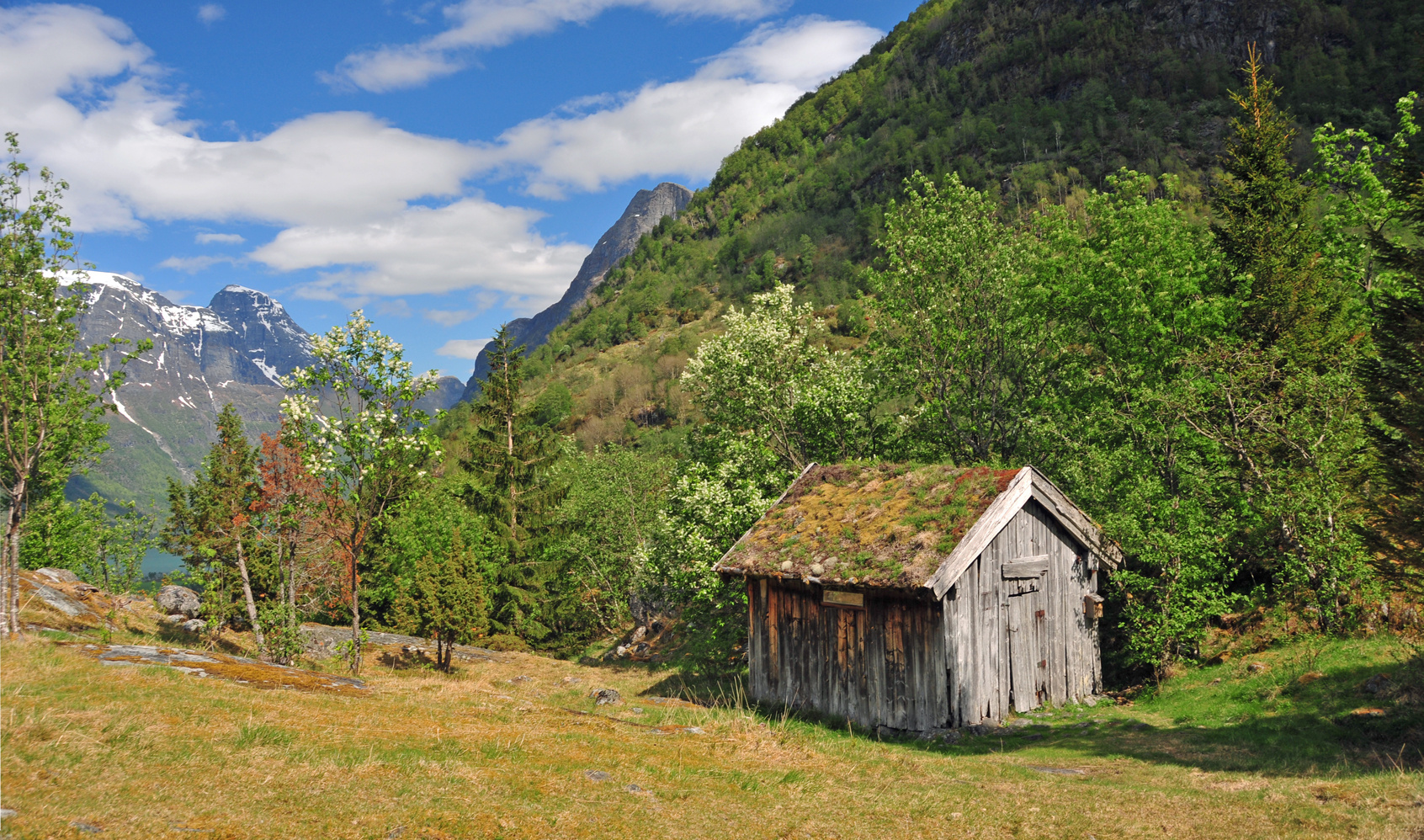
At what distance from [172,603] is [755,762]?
32.5 m

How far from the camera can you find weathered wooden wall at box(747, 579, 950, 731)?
14711 millimetres

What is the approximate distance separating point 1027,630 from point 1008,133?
156288 mm

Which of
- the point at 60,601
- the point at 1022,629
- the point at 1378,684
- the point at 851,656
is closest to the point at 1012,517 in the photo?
the point at 1022,629

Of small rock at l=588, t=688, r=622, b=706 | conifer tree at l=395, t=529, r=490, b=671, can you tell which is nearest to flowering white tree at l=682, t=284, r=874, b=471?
small rock at l=588, t=688, r=622, b=706

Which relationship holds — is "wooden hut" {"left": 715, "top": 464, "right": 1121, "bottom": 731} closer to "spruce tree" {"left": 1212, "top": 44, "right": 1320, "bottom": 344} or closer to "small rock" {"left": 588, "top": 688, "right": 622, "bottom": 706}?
"small rock" {"left": 588, "top": 688, "right": 622, "bottom": 706}

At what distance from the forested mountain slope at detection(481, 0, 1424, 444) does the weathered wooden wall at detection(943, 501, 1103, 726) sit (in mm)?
72931

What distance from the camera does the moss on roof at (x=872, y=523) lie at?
1498cm

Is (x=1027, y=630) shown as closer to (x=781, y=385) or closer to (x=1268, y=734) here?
(x=1268, y=734)

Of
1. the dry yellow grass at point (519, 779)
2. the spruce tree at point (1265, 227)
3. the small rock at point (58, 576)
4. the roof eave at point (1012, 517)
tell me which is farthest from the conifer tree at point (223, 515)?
the spruce tree at point (1265, 227)

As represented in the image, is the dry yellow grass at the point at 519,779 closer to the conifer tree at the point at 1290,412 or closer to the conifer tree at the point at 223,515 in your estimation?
the conifer tree at the point at 1290,412

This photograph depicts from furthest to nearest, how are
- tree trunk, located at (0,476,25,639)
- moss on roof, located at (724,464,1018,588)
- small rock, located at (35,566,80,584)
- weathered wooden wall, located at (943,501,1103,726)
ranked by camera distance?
small rock, located at (35,566,80,584), moss on roof, located at (724,464,1018,588), weathered wooden wall, located at (943,501,1103,726), tree trunk, located at (0,476,25,639)


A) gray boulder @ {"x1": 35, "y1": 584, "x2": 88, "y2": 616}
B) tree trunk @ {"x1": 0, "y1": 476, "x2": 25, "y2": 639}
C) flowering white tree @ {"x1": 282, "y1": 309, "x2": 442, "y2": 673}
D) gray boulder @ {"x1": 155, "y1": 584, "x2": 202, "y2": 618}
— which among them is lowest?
gray boulder @ {"x1": 155, "y1": 584, "x2": 202, "y2": 618}

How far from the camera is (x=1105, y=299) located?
2197cm

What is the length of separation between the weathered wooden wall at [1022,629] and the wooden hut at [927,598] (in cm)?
4
